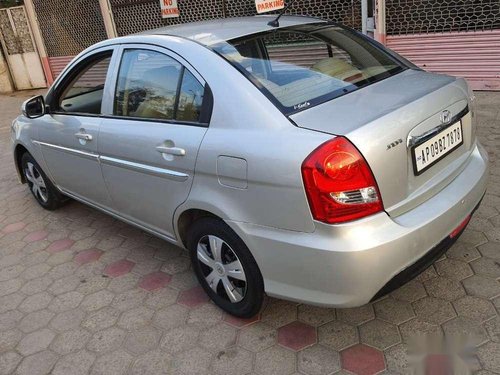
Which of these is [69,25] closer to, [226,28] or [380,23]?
[380,23]

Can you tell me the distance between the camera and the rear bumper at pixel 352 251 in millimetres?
1944

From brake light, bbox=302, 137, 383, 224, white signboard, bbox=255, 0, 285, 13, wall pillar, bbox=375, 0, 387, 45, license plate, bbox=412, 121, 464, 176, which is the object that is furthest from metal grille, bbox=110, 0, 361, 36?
brake light, bbox=302, 137, 383, 224

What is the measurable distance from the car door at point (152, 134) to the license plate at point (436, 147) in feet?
3.35

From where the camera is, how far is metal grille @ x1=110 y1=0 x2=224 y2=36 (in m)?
7.82

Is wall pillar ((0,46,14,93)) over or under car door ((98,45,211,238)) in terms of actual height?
under

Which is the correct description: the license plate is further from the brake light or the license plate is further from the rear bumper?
the brake light

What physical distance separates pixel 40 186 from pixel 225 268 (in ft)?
8.46

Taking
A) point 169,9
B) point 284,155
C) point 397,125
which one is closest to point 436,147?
point 397,125

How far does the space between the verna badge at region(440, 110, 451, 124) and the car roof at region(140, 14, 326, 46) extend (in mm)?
1110

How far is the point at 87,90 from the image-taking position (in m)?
3.48

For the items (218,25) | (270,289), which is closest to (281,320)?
(270,289)

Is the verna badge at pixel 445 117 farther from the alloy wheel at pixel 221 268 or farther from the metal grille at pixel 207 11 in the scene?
the metal grille at pixel 207 11

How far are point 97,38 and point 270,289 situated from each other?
869 cm

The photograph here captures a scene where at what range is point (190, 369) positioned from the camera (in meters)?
2.32
